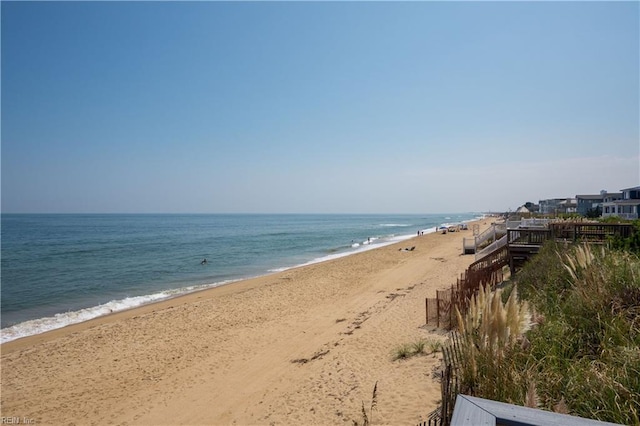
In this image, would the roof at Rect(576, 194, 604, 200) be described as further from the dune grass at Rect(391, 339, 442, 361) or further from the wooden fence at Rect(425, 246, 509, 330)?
the dune grass at Rect(391, 339, 442, 361)

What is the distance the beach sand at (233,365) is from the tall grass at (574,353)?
2.48 m

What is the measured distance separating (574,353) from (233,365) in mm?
8068

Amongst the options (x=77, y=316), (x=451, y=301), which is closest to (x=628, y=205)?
(x=451, y=301)

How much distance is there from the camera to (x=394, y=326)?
11.3 metres

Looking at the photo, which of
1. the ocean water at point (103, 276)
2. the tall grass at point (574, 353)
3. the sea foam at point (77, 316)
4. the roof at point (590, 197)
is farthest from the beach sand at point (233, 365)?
the roof at point (590, 197)

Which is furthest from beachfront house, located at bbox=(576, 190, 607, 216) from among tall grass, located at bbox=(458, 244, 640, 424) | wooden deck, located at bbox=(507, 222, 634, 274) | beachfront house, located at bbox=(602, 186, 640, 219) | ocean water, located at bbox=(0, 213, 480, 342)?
tall grass, located at bbox=(458, 244, 640, 424)

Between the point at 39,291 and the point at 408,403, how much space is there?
24.2 metres

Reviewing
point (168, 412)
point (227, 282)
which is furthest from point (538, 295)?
point (227, 282)

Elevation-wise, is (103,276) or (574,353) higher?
(574,353)

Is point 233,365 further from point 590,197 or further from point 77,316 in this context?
point 590,197

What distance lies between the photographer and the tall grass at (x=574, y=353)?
9.45 ft

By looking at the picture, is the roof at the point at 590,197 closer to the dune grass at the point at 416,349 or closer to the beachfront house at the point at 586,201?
the beachfront house at the point at 586,201

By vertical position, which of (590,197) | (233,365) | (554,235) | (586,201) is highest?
(590,197)

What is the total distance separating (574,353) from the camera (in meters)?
4.12
